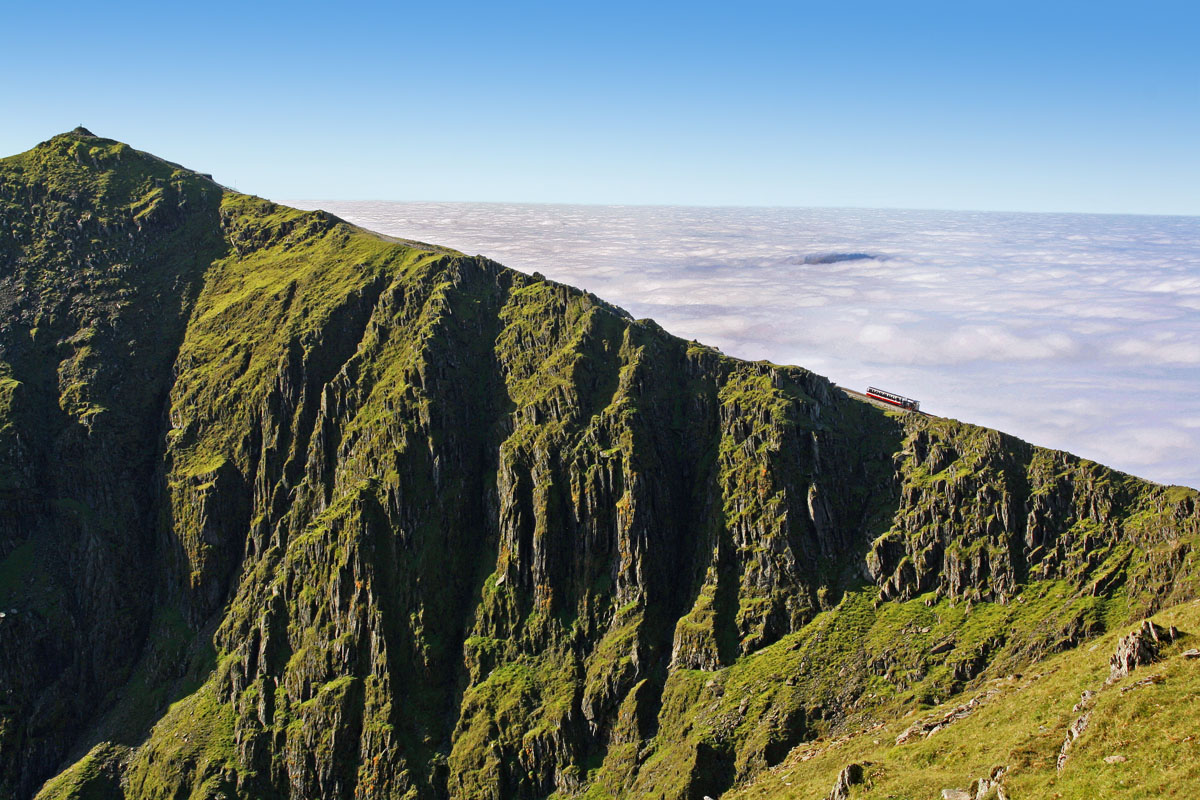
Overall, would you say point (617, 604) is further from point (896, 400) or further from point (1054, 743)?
point (1054, 743)

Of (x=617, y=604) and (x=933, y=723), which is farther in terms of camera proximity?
(x=617, y=604)

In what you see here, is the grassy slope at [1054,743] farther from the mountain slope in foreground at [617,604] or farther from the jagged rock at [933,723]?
the mountain slope in foreground at [617,604]

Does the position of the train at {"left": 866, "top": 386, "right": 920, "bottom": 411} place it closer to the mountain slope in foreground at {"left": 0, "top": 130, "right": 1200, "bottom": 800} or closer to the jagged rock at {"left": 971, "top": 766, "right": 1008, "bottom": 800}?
the mountain slope in foreground at {"left": 0, "top": 130, "right": 1200, "bottom": 800}

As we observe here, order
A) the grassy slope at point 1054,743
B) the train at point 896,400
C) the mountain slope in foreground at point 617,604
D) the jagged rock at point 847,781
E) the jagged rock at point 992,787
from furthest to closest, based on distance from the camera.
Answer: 1. the train at point 896,400
2. the mountain slope in foreground at point 617,604
3. the jagged rock at point 847,781
4. the jagged rock at point 992,787
5. the grassy slope at point 1054,743

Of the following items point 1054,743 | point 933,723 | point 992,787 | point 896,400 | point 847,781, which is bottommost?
point 933,723

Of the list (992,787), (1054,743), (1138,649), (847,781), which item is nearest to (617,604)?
(847,781)

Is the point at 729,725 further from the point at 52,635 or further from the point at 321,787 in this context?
the point at 52,635

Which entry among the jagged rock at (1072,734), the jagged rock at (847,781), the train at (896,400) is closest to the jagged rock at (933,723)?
the jagged rock at (847,781)
